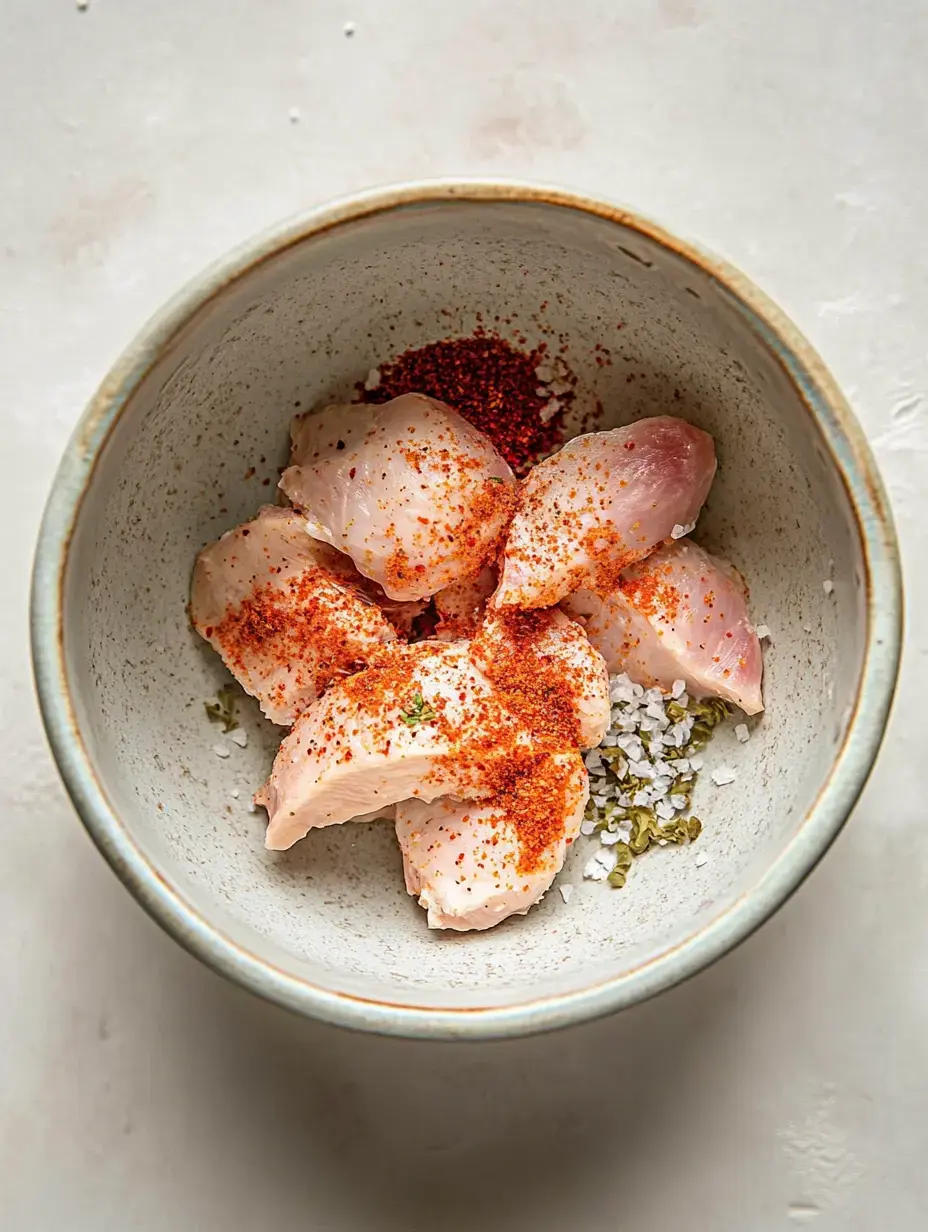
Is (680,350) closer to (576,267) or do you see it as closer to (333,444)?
(576,267)

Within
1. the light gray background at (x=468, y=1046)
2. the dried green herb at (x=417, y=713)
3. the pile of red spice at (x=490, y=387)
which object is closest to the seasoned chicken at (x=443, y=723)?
the dried green herb at (x=417, y=713)

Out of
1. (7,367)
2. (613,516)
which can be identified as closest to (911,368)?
(613,516)

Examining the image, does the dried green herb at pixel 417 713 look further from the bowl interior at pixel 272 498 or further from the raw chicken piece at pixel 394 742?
the bowl interior at pixel 272 498

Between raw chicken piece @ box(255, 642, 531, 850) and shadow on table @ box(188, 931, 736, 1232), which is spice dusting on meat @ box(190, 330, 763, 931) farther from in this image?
shadow on table @ box(188, 931, 736, 1232)

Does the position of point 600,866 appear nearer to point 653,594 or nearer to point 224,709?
point 653,594

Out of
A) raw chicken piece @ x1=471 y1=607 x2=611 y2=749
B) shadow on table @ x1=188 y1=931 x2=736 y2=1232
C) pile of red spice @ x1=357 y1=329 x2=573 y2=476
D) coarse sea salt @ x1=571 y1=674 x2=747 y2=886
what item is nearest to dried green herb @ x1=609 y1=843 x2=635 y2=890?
coarse sea salt @ x1=571 y1=674 x2=747 y2=886

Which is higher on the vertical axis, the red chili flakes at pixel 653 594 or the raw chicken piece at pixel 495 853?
the red chili flakes at pixel 653 594
